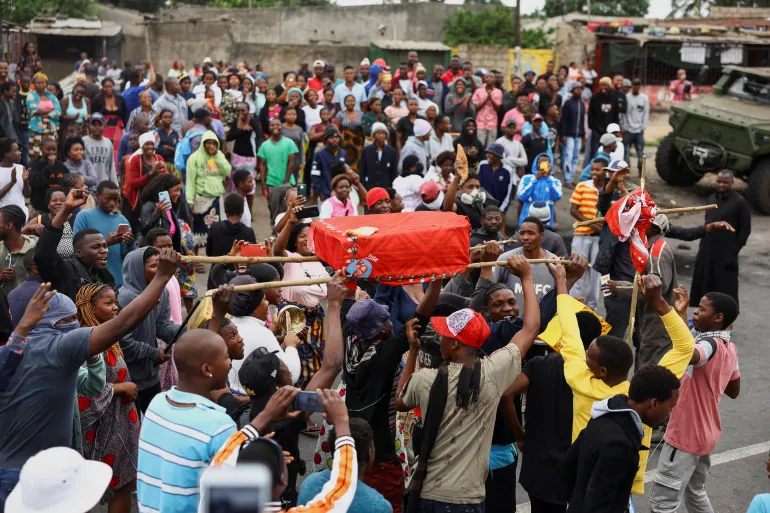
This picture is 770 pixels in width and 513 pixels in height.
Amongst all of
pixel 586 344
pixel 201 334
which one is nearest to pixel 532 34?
pixel 586 344

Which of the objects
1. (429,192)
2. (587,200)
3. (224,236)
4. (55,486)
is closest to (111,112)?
(224,236)

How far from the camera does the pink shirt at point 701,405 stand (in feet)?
18.9

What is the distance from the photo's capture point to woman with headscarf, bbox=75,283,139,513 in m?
5.52

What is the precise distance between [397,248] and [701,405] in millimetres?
2308

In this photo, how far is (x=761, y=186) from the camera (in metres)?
15.4

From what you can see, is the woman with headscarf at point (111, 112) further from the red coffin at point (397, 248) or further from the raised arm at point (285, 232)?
the red coffin at point (397, 248)

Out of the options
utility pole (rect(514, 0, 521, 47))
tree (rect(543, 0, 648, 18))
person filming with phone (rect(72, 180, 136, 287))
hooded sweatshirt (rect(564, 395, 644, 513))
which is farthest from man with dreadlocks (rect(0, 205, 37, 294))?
tree (rect(543, 0, 648, 18))

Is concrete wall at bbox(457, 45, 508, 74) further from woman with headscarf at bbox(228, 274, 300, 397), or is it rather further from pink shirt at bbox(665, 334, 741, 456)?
woman with headscarf at bbox(228, 274, 300, 397)

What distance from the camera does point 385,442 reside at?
513cm

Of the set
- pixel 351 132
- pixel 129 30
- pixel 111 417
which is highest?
pixel 129 30

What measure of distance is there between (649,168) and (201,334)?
675 inches

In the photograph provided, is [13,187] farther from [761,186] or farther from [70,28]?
[70,28]

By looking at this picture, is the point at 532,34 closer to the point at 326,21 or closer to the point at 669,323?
Result: the point at 326,21

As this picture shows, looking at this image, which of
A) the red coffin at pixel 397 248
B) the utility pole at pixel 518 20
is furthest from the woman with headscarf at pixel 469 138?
the utility pole at pixel 518 20
